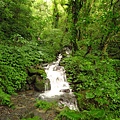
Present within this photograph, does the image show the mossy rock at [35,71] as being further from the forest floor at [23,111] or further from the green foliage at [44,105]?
the green foliage at [44,105]

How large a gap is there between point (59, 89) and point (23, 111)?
330cm

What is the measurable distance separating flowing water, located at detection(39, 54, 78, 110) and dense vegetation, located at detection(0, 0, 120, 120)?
0.45m

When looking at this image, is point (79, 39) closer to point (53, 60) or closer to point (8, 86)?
point (53, 60)

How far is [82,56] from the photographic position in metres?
9.66

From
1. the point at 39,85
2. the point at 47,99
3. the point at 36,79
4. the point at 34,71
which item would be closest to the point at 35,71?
the point at 34,71

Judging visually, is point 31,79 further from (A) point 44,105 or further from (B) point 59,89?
(A) point 44,105

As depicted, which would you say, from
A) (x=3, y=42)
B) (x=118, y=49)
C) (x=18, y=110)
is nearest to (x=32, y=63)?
(x=3, y=42)

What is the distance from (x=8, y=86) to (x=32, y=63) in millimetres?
2656

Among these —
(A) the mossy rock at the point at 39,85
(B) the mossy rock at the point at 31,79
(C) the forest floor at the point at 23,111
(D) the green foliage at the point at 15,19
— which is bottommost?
(C) the forest floor at the point at 23,111

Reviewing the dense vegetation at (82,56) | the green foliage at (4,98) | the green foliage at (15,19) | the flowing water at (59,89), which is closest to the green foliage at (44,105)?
the flowing water at (59,89)

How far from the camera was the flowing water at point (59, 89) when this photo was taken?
7.86 metres

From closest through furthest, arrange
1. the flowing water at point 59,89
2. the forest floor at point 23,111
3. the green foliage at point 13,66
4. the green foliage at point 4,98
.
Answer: the forest floor at point 23,111 < the green foliage at point 4,98 < the green foliage at point 13,66 < the flowing water at point 59,89

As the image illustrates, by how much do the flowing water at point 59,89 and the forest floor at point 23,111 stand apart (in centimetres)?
89

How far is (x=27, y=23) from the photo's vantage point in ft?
36.6
